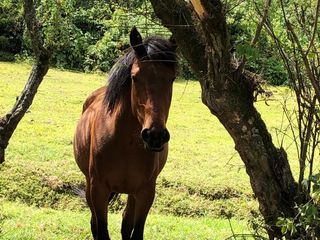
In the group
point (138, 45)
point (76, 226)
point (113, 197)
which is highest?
point (138, 45)

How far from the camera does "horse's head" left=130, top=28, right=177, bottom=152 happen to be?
3.17 m

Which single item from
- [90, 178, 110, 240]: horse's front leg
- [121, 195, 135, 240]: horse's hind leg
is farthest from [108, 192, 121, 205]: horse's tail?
[90, 178, 110, 240]: horse's front leg

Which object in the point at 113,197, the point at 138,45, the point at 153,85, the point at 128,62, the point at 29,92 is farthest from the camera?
the point at 29,92

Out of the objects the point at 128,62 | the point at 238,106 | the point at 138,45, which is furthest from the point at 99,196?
the point at 238,106

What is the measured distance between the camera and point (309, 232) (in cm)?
252

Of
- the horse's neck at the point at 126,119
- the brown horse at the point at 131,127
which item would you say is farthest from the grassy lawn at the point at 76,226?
the horse's neck at the point at 126,119

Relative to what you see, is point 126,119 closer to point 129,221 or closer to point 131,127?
point 131,127

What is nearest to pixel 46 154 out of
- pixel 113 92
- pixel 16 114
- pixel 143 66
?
pixel 16 114

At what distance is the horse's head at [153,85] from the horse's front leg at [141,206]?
705 millimetres

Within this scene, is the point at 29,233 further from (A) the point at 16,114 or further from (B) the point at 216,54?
(B) the point at 216,54

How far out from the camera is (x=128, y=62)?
3.81 m

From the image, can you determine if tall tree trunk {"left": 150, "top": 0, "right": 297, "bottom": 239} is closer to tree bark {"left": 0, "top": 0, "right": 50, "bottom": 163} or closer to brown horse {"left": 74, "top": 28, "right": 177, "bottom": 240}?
brown horse {"left": 74, "top": 28, "right": 177, "bottom": 240}

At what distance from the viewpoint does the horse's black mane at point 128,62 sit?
3535 mm

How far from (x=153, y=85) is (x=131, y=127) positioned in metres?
0.65
